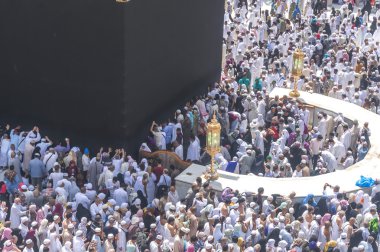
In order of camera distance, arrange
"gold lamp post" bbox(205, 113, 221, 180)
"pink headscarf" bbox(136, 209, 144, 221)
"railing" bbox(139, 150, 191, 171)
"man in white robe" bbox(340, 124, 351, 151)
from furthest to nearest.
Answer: "man in white robe" bbox(340, 124, 351, 151), "railing" bbox(139, 150, 191, 171), "gold lamp post" bbox(205, 113, 221, 180), "pink headscarf" bbox(136, 209, 144, 221)

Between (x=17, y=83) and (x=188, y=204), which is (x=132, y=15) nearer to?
(x=17, y=83)

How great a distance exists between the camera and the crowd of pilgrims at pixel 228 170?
46.3 ft

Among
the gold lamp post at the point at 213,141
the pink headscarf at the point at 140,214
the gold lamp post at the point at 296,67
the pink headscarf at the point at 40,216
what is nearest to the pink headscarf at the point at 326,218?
the gold lamp post at the point at 213,141

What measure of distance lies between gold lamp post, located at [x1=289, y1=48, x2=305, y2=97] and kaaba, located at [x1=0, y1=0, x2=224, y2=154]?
3328mm

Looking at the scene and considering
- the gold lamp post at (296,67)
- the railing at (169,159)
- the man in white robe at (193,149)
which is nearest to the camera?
the railing at (169,159)

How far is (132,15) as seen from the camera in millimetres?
17781

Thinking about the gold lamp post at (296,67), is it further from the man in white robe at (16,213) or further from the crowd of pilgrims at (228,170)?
the man in white robe at (16,213)

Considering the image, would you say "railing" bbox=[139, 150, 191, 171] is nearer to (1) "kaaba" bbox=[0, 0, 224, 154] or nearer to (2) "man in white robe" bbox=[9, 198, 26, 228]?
(1) "kaaba" bbox=[0, 0, 224, 154]

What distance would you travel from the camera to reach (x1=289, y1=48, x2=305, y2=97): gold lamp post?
21031mm

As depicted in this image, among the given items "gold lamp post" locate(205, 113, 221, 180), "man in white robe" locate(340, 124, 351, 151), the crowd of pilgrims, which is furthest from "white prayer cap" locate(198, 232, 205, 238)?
"man in white robe" locate(340, 124, 351, 151)

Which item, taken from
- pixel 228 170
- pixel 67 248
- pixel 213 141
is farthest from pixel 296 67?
pixel 67 248

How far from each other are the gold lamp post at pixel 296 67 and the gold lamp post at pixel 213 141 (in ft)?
17.6

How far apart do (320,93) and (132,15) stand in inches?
292

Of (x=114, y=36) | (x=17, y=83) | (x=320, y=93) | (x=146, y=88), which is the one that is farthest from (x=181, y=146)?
(x=320, y=93)
